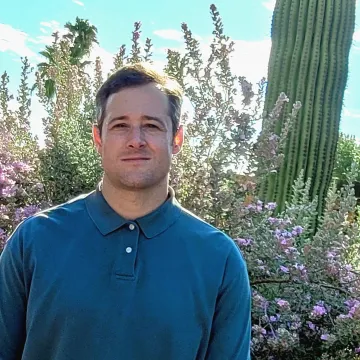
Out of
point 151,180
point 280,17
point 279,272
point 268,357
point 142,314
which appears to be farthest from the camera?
point 280,17

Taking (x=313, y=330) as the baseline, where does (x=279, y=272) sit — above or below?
above

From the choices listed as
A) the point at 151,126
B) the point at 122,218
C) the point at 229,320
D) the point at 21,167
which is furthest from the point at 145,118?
the point at 21,167

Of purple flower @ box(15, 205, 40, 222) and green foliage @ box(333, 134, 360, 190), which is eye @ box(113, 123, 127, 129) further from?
green foliage @ box(333, 134, 360, 190)

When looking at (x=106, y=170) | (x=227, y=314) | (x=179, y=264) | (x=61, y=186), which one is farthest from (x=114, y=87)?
(x=61, y=186)

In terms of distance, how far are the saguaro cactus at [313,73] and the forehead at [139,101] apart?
16.2 ft

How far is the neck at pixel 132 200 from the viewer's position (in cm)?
189

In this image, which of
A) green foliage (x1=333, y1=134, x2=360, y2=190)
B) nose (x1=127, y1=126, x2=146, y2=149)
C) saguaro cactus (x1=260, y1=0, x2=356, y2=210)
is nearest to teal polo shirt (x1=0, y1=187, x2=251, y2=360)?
nose (x1=127, y1=126, x2=146, y2=149)

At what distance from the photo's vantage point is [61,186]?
437 cm

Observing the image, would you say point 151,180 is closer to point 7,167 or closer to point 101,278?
point 101,278

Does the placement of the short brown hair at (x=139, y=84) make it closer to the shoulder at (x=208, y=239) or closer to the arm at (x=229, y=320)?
the shoulder at (x=208, y=239)

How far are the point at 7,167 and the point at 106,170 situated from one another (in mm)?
2758

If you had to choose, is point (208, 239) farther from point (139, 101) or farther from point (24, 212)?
point (24, 212)

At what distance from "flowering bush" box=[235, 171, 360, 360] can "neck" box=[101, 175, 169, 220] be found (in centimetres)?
159

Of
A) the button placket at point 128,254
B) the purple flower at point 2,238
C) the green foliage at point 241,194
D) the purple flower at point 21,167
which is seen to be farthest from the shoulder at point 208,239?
the purple flower at point 21,167
